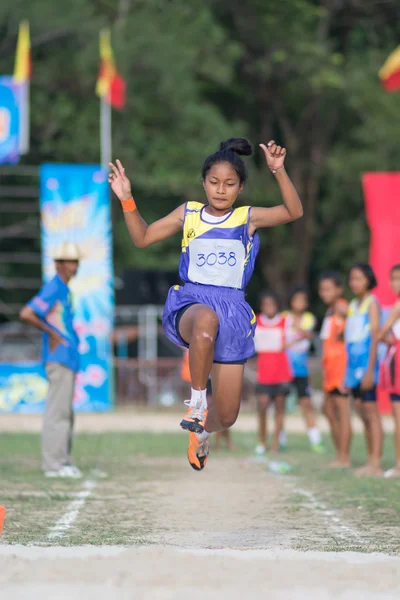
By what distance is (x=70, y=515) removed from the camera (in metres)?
8.03

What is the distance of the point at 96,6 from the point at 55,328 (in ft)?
85.2

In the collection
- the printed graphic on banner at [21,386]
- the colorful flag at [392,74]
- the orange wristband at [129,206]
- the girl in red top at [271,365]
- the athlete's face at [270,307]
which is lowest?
the printed graphic on banner at [21,386]

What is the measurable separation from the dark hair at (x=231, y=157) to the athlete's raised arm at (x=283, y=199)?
18 cm

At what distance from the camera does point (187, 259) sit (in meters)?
7.13

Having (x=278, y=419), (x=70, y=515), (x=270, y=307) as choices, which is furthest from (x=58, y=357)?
(x=270, y=307)

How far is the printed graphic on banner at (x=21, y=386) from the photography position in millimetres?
23984

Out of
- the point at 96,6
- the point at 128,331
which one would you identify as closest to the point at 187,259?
the point at 128,331

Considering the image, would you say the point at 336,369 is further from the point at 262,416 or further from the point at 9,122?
the point at 9,122

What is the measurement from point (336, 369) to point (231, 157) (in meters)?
6.14

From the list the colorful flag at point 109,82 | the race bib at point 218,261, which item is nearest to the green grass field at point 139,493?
the race bib at point 218,261

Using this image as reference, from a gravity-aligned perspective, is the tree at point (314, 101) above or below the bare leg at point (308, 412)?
Answer: above

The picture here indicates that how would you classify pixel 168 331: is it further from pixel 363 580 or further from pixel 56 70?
pixel 56 70

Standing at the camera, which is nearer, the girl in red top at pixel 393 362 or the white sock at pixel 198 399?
the white sock at pixel 198 399

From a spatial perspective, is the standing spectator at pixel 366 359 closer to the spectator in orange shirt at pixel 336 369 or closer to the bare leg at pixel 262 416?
the spectator in orange shirt at pixel 336 369
